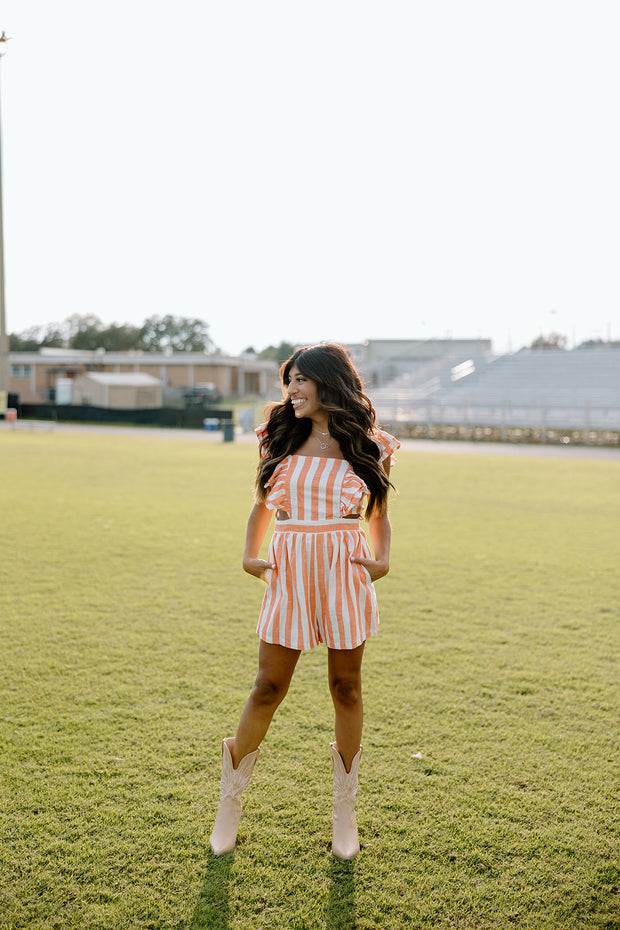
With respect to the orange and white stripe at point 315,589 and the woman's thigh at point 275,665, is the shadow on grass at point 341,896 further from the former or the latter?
the orange and white stripe at point 315,589

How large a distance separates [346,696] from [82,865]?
1.09 m

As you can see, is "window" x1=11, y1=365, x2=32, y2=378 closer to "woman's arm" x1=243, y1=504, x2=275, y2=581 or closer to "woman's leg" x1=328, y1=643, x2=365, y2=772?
"woman's arm" x1=243, y1=504, x2=275, y2=581

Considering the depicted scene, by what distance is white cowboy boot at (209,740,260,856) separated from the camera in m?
2.92

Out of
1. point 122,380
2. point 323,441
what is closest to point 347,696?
point 323,441

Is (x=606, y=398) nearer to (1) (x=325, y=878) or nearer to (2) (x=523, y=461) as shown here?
(2) (x=523, y=461)

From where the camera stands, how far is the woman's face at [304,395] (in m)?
2.88

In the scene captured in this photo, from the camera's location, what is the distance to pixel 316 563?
2809mm

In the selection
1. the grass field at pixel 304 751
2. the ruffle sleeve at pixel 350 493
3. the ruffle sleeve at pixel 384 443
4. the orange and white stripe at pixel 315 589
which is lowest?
the grass field at pixel 304 751

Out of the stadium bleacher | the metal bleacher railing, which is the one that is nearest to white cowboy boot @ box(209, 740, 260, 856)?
the metal bleacher railing

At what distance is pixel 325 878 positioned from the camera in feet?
9.13

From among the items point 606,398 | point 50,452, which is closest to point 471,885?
point 50,452

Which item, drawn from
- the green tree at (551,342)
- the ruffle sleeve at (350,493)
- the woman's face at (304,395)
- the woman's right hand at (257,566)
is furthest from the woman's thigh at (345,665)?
the green tree at (551,342)

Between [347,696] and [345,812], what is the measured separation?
433 millimetres

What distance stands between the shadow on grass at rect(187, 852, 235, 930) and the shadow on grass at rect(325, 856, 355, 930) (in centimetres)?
34
